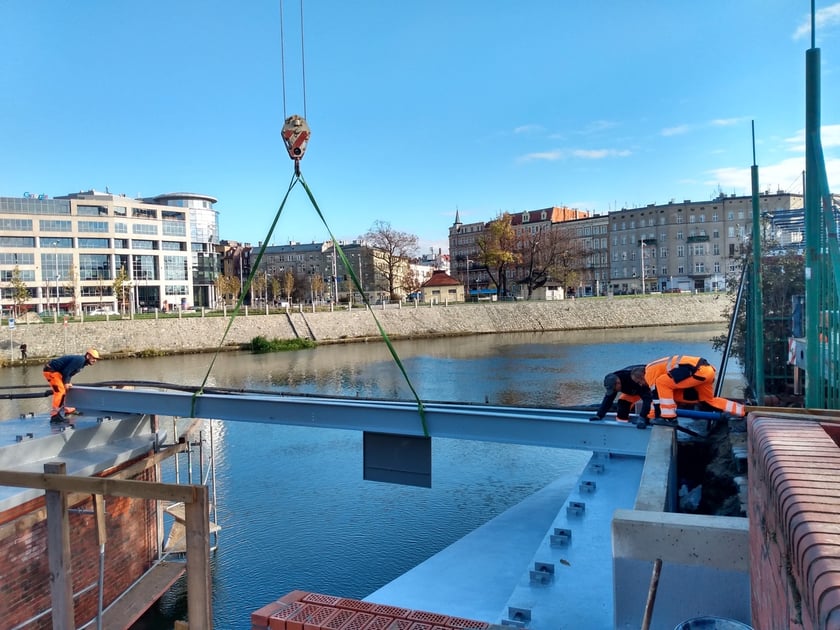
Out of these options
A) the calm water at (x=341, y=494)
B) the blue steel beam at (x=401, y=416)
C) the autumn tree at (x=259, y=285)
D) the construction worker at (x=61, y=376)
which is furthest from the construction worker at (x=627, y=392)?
the autumn tree at (x=259, y=285)

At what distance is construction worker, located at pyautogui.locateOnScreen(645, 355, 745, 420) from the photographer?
7301mm

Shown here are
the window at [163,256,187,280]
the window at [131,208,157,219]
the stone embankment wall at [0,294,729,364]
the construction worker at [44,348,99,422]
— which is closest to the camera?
the construction worker at [44,348,99,422]

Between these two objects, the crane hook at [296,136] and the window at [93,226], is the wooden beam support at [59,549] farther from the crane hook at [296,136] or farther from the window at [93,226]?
the window at [93,226]

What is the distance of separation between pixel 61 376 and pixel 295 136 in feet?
19.1

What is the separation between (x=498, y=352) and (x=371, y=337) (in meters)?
13.8

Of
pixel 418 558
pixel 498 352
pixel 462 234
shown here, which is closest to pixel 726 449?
pixel 418 558

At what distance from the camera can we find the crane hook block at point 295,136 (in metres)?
7.81

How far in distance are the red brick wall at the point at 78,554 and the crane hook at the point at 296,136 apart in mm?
5121

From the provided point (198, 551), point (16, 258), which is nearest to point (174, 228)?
point (16, 258)

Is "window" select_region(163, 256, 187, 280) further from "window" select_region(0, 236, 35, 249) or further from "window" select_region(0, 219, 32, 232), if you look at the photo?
"window" select_region(0, 219, 32, 232)

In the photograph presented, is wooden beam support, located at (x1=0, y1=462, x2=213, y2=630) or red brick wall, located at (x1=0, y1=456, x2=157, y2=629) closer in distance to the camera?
wooden beam support, located at (x1=0, y1=462, x2=213, y2=630)

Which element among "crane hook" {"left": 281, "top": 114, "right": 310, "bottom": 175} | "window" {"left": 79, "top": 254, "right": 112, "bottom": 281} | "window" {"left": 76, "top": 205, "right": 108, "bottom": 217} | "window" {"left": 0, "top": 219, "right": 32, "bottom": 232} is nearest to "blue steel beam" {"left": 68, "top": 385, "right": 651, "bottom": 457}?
"crane hook" {"left": 281, "top": 114, "right": 310, "bottom": 175}

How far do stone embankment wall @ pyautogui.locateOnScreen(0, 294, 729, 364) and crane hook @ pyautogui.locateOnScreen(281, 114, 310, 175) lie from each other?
35.8 meters

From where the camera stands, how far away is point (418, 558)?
10.2 metres
